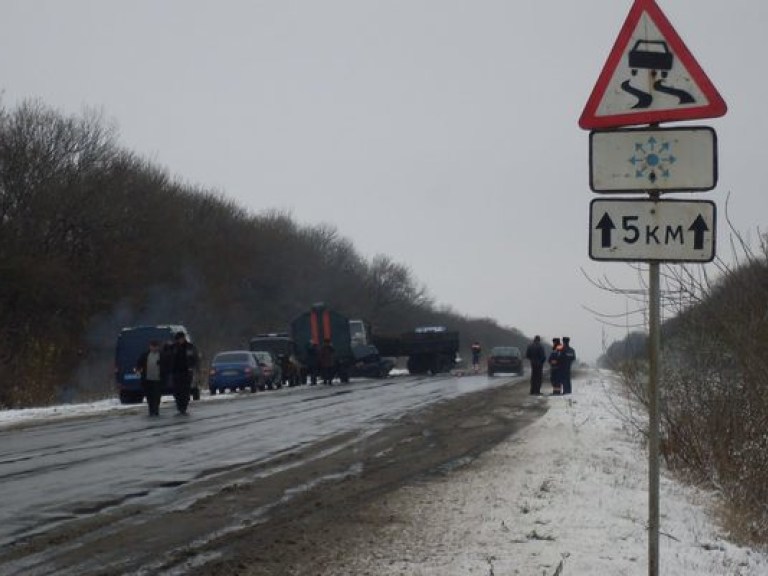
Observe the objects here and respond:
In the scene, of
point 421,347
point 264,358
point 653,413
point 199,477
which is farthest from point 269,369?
point 653,413

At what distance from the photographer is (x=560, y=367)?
34.6 m

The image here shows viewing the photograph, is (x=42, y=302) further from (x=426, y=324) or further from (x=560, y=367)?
(x=426, y=324)

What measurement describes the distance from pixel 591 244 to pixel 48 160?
2044 inches

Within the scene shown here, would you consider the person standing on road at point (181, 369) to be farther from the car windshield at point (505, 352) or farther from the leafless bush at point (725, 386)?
the car windshield at point (505, 352)

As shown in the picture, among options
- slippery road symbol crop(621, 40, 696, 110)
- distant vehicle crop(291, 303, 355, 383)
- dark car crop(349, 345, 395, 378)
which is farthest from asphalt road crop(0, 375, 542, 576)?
dark car crop(349, 345, 395, 378)

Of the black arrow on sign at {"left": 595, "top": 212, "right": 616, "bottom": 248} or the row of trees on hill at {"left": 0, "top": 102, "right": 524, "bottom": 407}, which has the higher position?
the row of trees on hill at {"left": 0, "top": 102, "right": 524, "bottom": 407}

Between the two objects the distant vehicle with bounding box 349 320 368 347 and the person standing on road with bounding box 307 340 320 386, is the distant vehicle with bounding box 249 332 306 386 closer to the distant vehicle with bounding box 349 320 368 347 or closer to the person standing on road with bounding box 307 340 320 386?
the person standing on road with bounding box 307 340 320 386

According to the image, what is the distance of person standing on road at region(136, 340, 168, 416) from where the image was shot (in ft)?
83.1

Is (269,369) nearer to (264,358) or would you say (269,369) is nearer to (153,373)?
(264,358)

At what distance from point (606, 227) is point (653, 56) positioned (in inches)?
38.6

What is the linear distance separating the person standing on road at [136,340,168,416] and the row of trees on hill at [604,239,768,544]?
47.0 feet

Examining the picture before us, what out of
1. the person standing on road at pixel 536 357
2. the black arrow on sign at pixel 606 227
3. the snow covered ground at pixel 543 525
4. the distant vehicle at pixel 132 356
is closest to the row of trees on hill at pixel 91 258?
the distant vehicle at pixel 132 356

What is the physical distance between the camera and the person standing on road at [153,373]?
25319 millimetres

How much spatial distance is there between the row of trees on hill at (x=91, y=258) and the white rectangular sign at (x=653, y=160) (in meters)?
29.2
